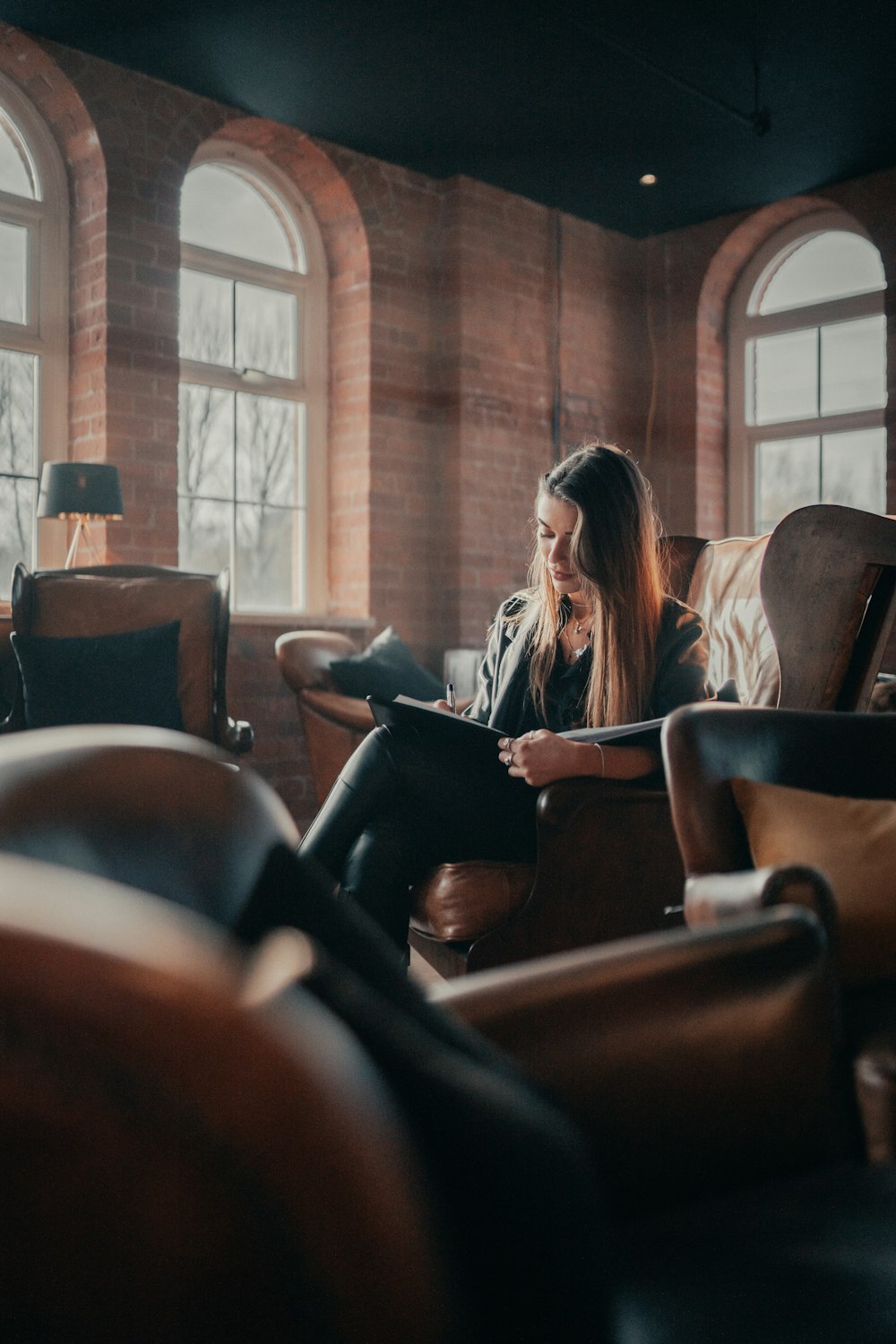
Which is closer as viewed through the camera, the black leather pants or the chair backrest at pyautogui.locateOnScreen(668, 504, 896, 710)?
the black leather pants

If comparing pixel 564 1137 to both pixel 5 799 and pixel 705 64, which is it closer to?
pixel 5 799

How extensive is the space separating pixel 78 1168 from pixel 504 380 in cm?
587

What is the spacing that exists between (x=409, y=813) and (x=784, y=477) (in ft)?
16.5

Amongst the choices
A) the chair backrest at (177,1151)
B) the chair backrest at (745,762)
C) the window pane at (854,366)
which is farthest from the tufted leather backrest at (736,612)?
the window pane at (854,366)

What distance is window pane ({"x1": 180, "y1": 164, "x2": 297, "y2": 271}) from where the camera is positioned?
5066 millimetres

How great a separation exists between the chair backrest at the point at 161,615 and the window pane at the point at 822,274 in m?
4.09

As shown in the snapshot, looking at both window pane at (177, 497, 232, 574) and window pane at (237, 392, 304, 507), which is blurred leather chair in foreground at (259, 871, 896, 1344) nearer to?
window pane at (177, 497, 232, 574)

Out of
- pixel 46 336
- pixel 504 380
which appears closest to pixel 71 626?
pixel 46 336

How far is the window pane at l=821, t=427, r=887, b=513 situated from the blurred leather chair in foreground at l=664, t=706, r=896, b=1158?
4.60 meters

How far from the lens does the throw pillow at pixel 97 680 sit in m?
3.38

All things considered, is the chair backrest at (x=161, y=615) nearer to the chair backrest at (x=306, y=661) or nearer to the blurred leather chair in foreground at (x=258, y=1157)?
the chair backrest at (x=306, y=661)

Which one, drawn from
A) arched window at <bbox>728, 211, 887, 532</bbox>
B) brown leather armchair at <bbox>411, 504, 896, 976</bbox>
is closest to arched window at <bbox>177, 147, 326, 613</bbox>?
arched window at <bbox>728, 211, 887, 532</bbox>

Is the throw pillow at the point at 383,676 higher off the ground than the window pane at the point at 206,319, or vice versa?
the window pane at the point at 206,319

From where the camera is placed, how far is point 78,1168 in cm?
32
